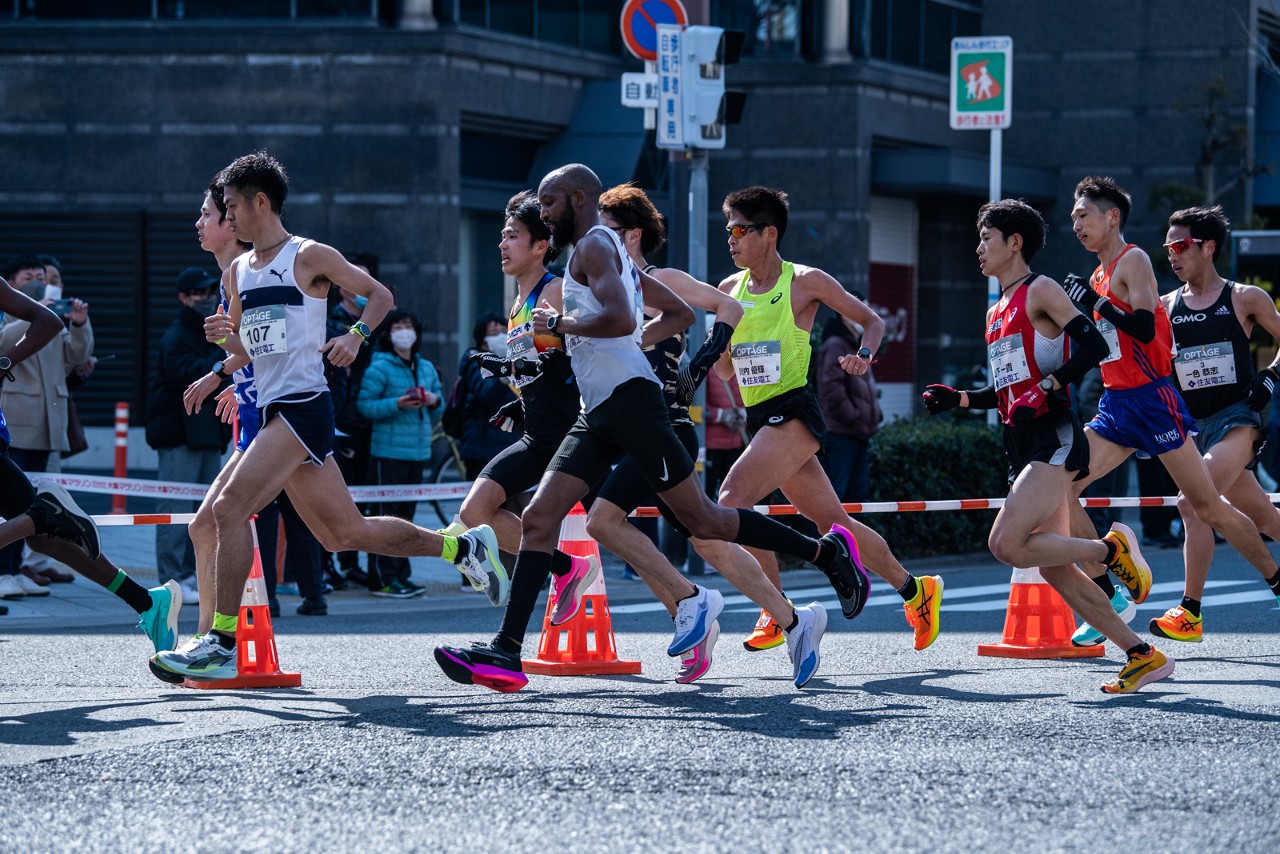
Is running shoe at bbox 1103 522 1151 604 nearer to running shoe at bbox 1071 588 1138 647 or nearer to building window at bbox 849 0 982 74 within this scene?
running shoe at bbox 1071 588 1138 647

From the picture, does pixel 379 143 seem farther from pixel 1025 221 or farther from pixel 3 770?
pixel 3 770

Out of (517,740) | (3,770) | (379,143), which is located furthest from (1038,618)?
(379,143)

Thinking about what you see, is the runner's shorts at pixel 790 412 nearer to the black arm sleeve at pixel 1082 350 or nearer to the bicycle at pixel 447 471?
the black arm sleeve at pixel 1082 350

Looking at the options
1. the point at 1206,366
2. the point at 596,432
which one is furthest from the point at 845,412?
the point at 596,432

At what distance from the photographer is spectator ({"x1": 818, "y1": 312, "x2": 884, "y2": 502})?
1284 centimetres

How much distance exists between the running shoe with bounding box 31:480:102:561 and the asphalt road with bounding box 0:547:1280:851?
57cm

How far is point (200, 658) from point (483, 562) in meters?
1.22

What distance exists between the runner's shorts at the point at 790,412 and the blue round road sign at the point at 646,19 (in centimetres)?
617

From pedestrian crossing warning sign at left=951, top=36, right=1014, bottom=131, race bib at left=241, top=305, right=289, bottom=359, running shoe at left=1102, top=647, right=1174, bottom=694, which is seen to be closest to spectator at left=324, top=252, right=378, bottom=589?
race bib at left=241, top=305, right=289, bottom=359

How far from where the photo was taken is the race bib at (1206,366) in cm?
932

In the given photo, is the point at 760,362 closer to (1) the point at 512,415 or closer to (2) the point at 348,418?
(1) the point at 512,415

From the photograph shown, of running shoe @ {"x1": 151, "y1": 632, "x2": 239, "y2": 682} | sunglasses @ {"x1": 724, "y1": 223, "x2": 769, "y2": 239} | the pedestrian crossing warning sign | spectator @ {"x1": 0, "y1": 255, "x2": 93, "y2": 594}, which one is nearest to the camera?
running shoe @ {"x1": 151, "y1": 632, "x2": 239, "y2": 682}

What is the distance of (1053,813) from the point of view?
197 inches

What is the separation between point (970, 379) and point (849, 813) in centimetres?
2272
